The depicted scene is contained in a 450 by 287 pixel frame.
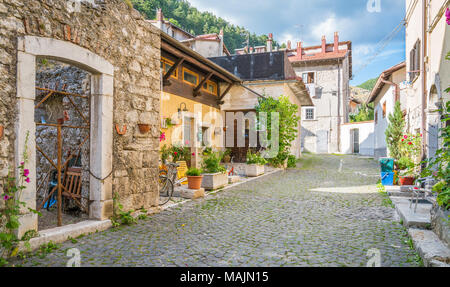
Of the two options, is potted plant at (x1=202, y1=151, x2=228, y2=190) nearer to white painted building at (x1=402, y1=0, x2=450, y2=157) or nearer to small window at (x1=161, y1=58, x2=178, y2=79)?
small window at (x1=161, y1=58, x2=178, y2=79)

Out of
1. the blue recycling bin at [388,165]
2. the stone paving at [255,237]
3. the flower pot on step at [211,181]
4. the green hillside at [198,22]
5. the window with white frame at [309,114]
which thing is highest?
the green hillside at [198,22]

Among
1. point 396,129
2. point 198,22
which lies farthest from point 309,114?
point 198,22

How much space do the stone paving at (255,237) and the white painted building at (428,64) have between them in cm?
206

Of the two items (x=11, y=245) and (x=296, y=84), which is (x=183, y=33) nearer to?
(x=296, y=84)

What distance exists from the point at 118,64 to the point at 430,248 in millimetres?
4714

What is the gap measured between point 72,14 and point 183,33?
25.1 metres

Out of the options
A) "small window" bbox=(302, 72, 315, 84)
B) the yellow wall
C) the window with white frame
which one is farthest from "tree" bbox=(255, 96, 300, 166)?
"small window" bbox=(302, 72, 315, 84)

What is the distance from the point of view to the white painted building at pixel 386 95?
12539 mm

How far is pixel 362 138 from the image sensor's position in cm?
2258

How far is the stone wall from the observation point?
3346mm

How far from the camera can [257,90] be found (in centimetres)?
1438

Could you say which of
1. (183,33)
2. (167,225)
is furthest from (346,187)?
(183,33)

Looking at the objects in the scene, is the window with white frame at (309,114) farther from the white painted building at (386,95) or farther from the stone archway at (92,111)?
the stone archway at (92,111)

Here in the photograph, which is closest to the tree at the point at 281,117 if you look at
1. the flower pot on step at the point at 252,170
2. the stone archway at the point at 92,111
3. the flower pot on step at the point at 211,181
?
the flower pot on step at the point at 252,170
